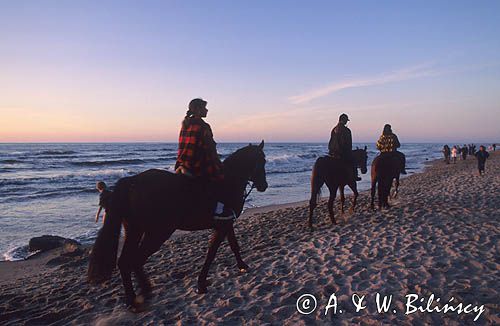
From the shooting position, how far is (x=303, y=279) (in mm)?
5184

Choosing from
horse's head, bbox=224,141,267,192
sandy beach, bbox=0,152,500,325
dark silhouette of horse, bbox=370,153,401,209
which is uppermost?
horse's head, bbox=224,141,267,192

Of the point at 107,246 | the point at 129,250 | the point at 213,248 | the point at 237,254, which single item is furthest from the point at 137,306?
the point at 237,254

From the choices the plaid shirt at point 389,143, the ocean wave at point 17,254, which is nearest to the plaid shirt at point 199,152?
the ocean wave at point 17,254

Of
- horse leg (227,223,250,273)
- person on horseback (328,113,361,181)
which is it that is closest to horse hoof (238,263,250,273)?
horse leg (227,223,250,273)

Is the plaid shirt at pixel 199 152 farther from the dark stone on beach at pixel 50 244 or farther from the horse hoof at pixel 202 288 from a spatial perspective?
the dark stone on beach at pixel 50 244

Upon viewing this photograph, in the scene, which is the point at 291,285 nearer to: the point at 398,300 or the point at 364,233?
the point at 398,300

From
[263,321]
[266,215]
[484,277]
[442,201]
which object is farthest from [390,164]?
[263,321]

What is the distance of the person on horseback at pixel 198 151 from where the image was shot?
466 cm

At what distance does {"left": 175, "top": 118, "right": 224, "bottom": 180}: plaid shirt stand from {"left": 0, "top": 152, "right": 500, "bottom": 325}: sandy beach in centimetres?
172

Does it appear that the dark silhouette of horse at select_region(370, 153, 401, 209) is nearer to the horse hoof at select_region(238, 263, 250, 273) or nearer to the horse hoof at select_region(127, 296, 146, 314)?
the horse hoof at select_region(238, 263, 250, 273)

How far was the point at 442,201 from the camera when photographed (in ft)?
35.9

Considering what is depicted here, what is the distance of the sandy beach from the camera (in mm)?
4160

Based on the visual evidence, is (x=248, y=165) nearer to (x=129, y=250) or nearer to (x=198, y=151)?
(x=198, y=151)

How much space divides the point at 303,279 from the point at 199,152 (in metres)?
2.41
